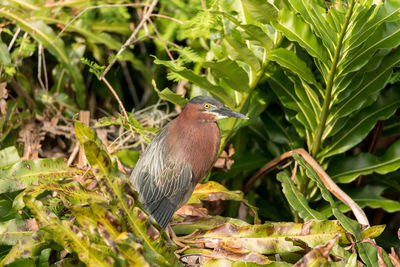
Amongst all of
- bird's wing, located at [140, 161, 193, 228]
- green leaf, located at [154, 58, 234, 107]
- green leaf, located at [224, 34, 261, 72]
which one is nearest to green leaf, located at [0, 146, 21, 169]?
bird's wing, located at [140, 161, 193, 228]

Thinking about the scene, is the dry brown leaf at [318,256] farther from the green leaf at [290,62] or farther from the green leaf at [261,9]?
the green leaf at [261,9]

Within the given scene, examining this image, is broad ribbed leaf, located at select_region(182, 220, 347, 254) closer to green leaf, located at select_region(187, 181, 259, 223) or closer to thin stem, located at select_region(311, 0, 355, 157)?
green leaf, located at select_region(187, 181, 259, 223)

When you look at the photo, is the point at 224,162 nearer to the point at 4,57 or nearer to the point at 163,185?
the point at 163,185

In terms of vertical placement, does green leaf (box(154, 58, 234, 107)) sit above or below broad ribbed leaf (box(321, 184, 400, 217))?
above

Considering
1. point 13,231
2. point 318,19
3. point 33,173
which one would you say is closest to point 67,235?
point 13,231

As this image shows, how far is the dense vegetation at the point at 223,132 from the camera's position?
1.38 metres

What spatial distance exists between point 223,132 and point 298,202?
0.44 m

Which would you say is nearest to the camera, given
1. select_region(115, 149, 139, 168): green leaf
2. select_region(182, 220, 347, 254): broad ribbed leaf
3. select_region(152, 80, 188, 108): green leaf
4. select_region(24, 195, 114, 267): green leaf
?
select_region(24, 195, 114, 267): green leaf

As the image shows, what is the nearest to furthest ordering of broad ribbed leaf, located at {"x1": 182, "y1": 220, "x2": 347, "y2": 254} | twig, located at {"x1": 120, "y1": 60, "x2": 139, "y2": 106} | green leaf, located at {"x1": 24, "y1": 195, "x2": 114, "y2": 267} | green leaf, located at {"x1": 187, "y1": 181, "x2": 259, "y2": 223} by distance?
1. green leaf, located at {"x1": 24, "y1": 195, "x2": 114, "y2": 267}
2. broad ribbed leaf, located at {"x1": 182, "y1": 220, "x2": 347, "y2": 254}
3. green leaf, located at {"x1": 187, "y1": 181, "x2": 259, "y2": 223}
4. twig, located at {"x1": 120, "y1": 60, "x2": 139, "y2": 106}

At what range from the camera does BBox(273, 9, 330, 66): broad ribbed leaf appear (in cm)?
169

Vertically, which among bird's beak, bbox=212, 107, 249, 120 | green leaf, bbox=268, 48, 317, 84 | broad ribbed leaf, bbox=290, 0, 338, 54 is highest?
broad ribbed leaf, bbox=290, 0, 338, 54

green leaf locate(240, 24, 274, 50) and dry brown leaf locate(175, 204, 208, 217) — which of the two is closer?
green leaf locate(240, 24, 274, 50)

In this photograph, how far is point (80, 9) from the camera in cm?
251

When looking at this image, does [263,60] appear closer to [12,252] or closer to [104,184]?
[104,184]
